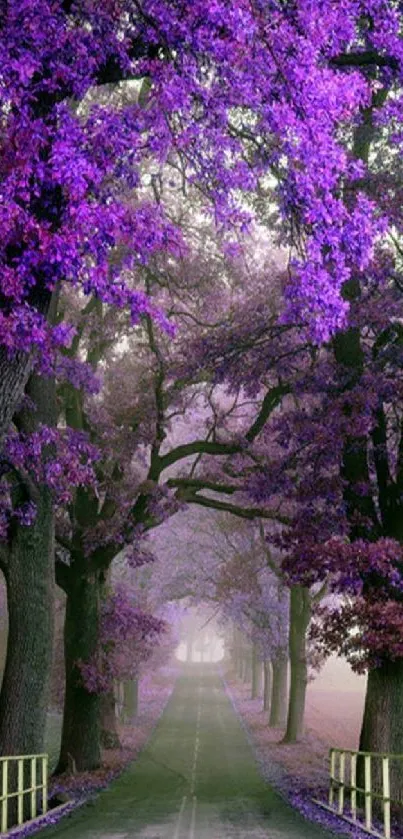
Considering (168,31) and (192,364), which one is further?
(192,364)

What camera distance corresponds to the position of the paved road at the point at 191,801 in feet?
43.3

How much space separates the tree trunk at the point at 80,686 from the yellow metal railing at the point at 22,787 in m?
4.45

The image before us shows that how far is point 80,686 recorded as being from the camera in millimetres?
21125

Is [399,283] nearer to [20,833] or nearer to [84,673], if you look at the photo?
[20,833]

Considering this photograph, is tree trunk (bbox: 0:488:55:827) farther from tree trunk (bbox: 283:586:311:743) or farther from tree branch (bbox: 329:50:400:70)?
tree trunk (bbox: 283:586:311:743)

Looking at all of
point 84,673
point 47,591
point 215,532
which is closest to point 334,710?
point 215,532

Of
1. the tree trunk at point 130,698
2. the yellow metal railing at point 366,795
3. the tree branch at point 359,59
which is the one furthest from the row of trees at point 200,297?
the tree trunk at point 130,698

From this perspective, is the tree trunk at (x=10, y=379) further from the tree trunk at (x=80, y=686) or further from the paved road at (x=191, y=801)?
the tree trunk at (x=80, y=686)

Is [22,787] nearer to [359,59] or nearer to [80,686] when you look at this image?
[80,686]

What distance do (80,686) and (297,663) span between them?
1018 centimetres

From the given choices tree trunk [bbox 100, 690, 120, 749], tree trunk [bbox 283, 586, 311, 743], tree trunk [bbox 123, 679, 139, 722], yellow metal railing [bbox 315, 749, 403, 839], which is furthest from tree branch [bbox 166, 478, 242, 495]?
tree trunk [bbox 123, 679, 139, 722]

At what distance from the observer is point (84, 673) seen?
2047 centimetres

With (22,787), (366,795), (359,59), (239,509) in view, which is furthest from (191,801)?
(359,59)

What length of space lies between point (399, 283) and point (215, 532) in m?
25.0
